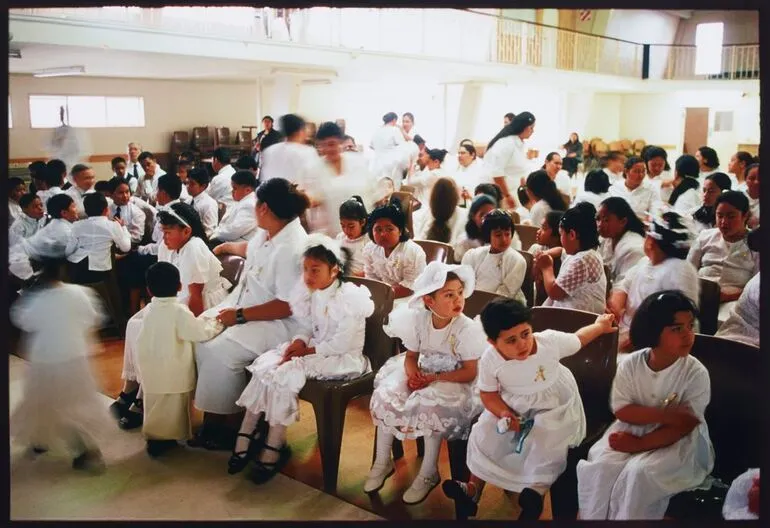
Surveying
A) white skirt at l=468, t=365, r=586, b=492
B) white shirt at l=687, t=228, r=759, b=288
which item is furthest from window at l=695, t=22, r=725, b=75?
white skirt at l=468, t=365, r=586, b=492

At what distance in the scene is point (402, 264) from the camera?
A: 3.67 meters

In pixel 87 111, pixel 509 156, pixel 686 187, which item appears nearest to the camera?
pixel 686 187

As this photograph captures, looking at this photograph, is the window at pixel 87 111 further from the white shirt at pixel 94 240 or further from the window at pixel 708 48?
the window at pixel 708 48

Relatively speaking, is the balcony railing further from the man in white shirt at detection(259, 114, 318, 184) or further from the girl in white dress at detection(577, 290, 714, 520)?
the girl in white dress at detection(577, 290, 714, 520)

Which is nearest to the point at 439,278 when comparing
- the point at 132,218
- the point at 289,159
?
the point at 289,159

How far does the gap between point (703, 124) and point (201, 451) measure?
13031 millimetres

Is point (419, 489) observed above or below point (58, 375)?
below

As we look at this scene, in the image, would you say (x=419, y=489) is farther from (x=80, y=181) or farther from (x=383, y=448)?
(x=80, y=181)

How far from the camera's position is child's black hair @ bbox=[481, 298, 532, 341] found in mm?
2312

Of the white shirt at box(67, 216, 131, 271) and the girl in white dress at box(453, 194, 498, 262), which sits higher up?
the girl in white dress at box(453, 194, 498, 262)

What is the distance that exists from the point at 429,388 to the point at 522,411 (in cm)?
37

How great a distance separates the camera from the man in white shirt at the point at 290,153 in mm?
4207

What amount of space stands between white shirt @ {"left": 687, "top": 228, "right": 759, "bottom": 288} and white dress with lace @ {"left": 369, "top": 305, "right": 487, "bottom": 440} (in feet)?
5.01

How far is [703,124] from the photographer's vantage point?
13.9 meters
